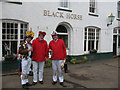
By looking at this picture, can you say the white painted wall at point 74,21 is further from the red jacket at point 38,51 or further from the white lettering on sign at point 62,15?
the red jacket at point 38,51

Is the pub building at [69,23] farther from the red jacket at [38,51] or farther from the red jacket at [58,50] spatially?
the red jacket at [58,50]

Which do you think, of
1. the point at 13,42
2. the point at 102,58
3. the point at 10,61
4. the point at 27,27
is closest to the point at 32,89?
the point at 10,61

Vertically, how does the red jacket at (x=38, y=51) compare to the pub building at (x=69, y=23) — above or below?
below

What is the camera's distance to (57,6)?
8.37 metres

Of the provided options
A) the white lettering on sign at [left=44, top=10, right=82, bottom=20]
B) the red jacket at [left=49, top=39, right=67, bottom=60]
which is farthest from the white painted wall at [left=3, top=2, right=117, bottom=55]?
the red jacket at [left=49, top=39, right=67, bottom=60]

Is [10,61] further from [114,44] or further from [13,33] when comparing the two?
[114,44]

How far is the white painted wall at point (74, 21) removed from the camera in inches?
275

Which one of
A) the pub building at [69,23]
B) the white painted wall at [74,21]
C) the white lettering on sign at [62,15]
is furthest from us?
the white lettering on sign at [62,15]

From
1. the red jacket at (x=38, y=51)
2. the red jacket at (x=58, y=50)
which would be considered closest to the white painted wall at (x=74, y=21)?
the red jacket at (x=38, y=51)

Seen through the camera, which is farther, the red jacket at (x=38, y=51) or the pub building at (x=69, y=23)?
the pub building at (x=69, y=23)

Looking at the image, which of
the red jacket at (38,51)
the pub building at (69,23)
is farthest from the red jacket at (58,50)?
the pub building at (69,23)

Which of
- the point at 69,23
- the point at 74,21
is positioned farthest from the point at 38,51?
the point at 74,21

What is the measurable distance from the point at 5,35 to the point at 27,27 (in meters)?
1.32

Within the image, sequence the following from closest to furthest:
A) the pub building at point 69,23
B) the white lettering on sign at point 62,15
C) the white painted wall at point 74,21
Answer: the pub building at point 69,23, the white painted wall at point 74,21, the white lettering on sign at point 62,15
